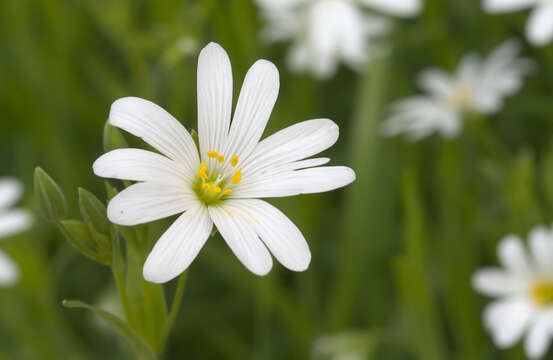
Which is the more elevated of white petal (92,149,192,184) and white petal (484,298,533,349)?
white petal (484,298,533,349)

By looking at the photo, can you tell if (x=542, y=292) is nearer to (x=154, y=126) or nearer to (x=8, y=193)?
(x=154, y=126)

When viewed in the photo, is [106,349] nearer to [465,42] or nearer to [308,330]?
[308,330]

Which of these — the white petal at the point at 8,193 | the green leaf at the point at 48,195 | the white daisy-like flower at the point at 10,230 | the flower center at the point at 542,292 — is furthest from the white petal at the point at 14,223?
the flower center at the point at 542,292

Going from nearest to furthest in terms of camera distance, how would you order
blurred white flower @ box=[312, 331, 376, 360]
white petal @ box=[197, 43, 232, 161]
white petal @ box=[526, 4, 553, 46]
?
white petal @ box=[197, 43, 232, 161] → blurred white flower @ box=[312, 331, 376, 360] → white petal @ box=[526, 4, 553, 46]

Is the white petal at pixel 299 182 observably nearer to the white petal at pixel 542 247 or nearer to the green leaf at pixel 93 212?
the green leaf at pixel 93 212

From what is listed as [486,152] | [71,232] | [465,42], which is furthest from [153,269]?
[465,42]

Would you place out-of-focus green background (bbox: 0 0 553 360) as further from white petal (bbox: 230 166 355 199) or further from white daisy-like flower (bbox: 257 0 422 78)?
white petal (bbox: 230 166 355 199)

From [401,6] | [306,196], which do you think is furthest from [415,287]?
[401,6]

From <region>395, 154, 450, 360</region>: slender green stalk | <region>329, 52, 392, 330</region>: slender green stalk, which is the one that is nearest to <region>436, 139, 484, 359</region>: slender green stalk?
<region>395, 154, 450, 360</region>: slender green stalk
